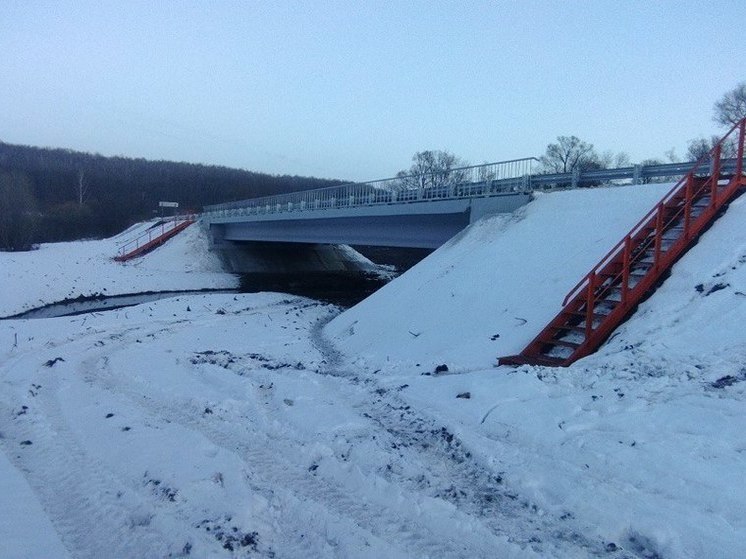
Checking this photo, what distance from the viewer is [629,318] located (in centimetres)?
949

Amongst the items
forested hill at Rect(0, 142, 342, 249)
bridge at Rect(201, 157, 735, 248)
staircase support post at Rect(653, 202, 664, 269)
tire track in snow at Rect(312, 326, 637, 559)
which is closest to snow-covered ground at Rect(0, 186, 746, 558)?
tire track in snow at Rect(312, 326, 637, 559)

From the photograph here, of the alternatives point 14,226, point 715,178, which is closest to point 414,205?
point 715,178

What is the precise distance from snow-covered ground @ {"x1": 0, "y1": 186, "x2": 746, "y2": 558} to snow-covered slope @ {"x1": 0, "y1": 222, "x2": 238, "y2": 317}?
15.4 m

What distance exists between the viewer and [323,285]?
121 ft

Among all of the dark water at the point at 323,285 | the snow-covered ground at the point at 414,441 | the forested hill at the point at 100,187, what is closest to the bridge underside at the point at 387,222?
the dark water at the point at 323,285

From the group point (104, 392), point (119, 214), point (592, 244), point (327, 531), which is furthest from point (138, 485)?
point (119, 214)

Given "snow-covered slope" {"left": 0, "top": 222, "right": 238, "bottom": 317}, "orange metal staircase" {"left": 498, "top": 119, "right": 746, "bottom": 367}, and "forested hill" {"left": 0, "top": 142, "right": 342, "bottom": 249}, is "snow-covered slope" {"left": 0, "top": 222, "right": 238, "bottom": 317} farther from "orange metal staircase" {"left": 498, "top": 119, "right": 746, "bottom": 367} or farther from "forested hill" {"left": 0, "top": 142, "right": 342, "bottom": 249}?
"orange metal staircase" {"left": 498, "top": 119, "right": 746, "bottom": 367}

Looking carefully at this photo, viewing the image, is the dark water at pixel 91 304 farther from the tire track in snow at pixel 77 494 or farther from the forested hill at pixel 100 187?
the forested hill at pixel 100 187

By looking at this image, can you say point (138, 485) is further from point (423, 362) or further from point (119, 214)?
point (119, 214)

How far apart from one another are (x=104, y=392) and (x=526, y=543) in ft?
25.2

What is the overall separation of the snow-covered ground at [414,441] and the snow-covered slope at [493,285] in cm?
12

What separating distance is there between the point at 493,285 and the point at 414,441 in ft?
26.4

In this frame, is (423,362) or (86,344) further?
(86,344)

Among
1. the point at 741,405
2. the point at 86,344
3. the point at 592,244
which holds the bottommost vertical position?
the point at 86,344
